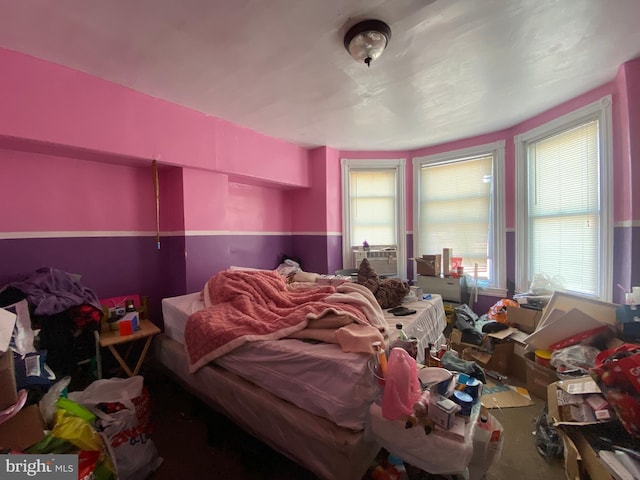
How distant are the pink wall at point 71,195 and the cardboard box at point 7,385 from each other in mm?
1379

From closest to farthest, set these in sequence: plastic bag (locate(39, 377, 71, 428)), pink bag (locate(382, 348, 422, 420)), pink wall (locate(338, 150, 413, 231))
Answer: pink bag (locate(382, 348, 422, 420)) < plastic bag (locate(39, 377, 71, 428)) < pink wall (locate(338, 150, 413, 231))

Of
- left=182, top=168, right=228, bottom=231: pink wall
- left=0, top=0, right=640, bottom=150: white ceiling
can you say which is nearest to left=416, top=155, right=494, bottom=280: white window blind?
left=0, top=0, right=640, bottom=150: white ceiling

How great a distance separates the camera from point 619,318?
1864mm

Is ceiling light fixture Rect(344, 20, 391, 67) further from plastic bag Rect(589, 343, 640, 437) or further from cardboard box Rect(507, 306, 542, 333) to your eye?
cardboard box Rect(507, 306, 542, 333)

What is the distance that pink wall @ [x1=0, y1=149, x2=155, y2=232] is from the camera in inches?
77.1

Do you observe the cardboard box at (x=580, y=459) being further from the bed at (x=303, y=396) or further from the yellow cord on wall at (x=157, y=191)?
the yellow cord on wall at (x=157, y=191)

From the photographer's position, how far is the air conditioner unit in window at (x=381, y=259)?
387 cm

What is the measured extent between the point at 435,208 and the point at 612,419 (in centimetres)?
287

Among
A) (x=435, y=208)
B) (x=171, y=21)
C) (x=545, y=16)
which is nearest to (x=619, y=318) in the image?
(x=545, y=16)

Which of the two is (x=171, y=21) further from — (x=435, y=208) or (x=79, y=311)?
(x=435, y=208)

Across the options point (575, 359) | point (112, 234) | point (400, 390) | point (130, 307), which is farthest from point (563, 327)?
point (112, 234)

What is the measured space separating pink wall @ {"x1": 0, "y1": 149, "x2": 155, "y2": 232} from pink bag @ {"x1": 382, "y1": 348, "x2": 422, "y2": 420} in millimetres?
2533

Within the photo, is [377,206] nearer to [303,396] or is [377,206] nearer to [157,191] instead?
[157,191]

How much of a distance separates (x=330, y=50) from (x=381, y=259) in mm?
2710
